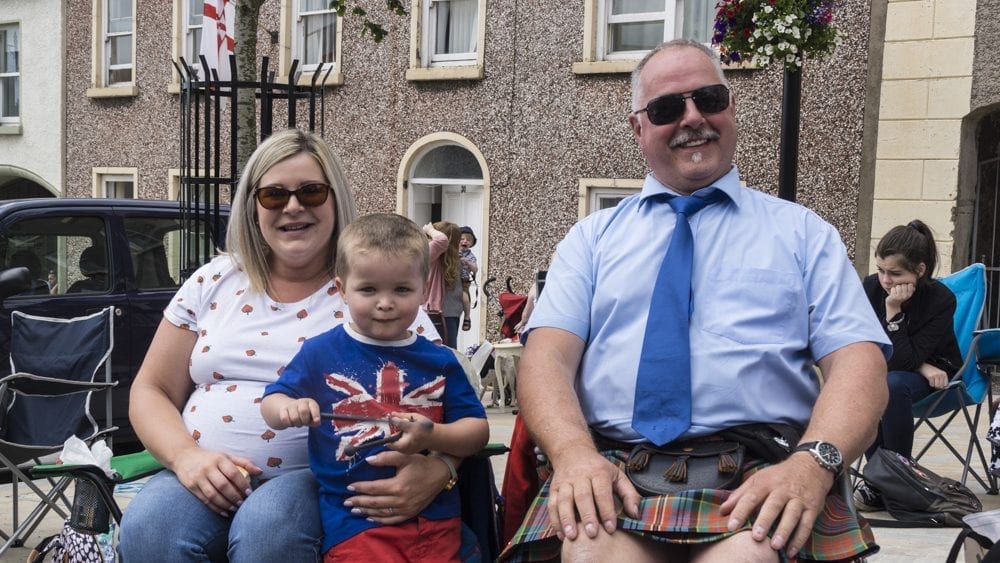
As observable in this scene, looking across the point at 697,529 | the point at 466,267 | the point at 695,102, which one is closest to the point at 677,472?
the point at 697,529

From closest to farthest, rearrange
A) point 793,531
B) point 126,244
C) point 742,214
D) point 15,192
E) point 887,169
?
point 793,531 < point 742,214 < point 126,244 < point 887,169 < point 15,192

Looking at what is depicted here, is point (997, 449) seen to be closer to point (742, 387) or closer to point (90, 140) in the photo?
point (742, 387)

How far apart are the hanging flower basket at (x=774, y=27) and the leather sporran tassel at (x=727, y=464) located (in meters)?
5.42

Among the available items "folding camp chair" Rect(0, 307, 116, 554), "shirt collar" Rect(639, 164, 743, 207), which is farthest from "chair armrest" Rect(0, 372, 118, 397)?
"shirt collar" Rect(639, 164, 743, 207)

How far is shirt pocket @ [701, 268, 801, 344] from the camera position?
295cm

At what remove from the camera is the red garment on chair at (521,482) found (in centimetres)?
311

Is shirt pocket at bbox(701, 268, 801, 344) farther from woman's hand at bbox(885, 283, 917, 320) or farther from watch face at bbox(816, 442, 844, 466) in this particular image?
woman's hand at bbox(885, 283, 917, 320)

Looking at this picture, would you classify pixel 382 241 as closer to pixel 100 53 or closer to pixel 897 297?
pixel 897 297

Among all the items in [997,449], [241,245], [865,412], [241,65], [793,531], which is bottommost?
[997,449]

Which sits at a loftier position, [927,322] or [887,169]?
[887,169]

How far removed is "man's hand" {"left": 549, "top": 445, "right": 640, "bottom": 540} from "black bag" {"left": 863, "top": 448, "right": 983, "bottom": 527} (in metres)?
2.86

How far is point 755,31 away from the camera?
804 centimetres

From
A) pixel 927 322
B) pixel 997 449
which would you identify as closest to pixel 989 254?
pixel 927 322

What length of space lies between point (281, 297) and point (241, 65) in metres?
4.73
